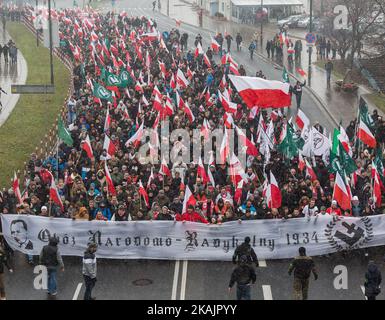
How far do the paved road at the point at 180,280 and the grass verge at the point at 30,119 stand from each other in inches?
362

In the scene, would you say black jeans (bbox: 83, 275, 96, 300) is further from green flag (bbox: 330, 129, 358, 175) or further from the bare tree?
the bare tree

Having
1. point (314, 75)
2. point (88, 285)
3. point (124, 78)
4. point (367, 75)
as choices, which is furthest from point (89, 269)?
point (314, 75)

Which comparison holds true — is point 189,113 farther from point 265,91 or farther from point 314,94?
point 314,94

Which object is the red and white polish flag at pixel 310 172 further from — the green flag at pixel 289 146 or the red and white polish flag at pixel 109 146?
the red and white polish flag at pixel 109 146

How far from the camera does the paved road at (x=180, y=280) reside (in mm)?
17406

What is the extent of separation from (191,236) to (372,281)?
4.88 meters

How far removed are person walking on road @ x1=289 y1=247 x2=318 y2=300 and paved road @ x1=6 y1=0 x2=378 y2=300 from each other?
0.93m

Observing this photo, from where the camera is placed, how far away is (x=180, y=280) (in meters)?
18.2

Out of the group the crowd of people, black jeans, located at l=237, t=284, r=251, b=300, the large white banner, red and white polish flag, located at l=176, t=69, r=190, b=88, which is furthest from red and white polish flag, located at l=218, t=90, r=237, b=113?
black jeans, located at l=237, t=284, r=251, b=300

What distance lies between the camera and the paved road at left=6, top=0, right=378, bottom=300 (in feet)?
57.1

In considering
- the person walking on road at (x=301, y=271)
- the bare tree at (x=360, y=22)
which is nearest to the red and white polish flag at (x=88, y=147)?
the person walking on road at (x=301, y=271)

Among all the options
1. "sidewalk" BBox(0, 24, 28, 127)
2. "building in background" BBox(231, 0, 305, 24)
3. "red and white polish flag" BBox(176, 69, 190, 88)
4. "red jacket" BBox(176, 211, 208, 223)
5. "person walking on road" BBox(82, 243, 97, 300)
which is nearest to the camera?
"person walking on road" BBox(82, 243, 97, 300)
